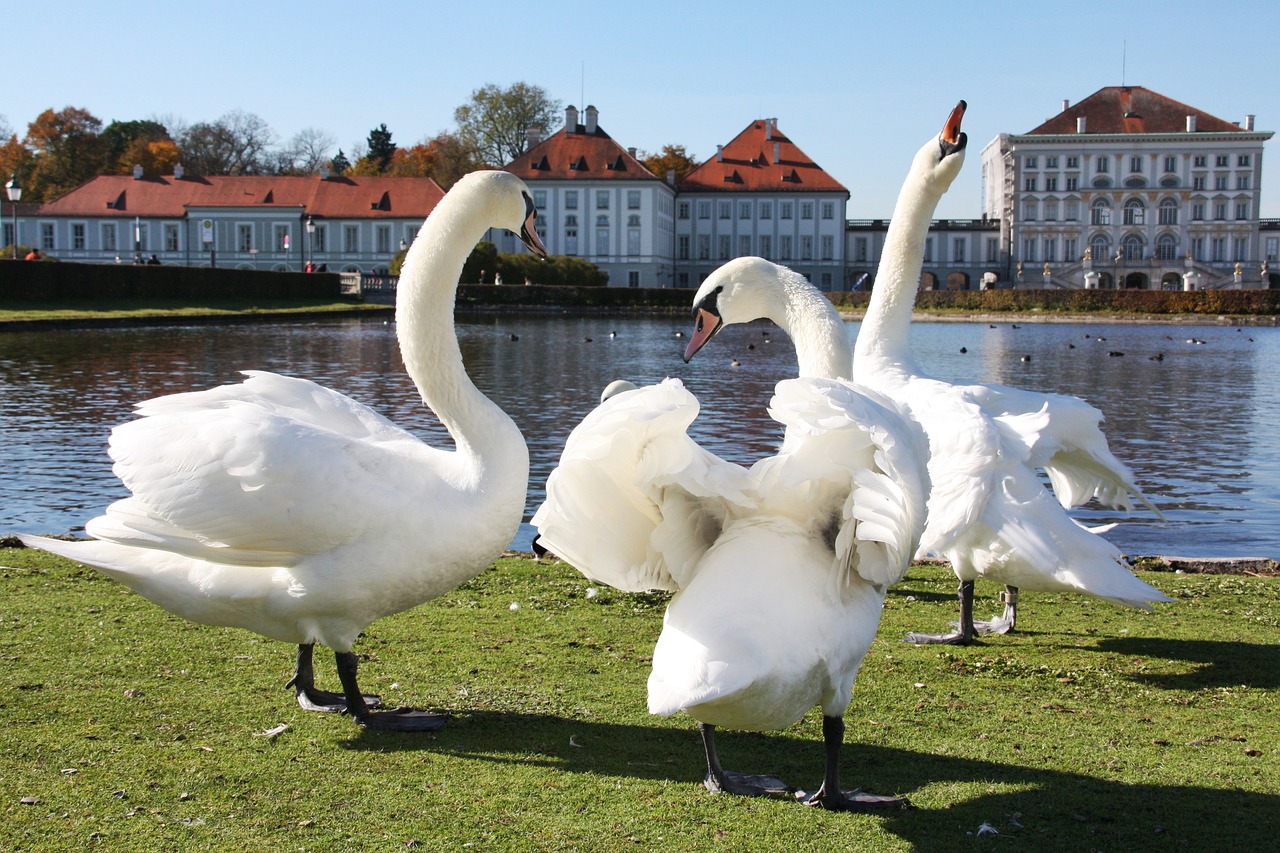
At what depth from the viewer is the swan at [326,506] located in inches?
163

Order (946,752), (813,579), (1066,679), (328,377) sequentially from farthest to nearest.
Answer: (328,377)
(1066,679)
(946,752)
(813,579)

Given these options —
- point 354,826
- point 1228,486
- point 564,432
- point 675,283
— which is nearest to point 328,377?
point 564,432

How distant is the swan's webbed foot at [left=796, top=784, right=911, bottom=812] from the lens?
145 inches

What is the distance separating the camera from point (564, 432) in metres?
16.3

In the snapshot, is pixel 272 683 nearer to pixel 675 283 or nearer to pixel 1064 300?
pixel 1064 300

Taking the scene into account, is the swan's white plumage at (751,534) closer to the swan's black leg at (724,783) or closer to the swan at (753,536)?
the swan at (753,536)

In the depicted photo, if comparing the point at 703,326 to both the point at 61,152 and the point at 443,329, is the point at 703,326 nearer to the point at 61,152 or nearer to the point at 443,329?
the point at 443,329

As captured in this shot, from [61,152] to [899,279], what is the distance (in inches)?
4234

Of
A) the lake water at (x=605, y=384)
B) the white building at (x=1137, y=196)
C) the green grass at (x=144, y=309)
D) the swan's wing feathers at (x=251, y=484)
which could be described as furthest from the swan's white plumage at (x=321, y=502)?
the white building at (x=1137, y=196)

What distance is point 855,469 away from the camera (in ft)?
10.9

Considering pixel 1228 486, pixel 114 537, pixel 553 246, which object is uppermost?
pixel 553 246

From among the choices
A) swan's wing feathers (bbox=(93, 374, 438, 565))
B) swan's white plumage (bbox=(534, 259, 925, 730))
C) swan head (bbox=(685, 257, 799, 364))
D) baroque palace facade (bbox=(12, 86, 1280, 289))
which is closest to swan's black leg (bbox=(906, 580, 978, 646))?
swan head (bbox=(685, 257, 799, 364))

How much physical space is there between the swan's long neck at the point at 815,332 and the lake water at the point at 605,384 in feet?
16.7

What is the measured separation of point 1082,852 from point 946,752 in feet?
2.72
